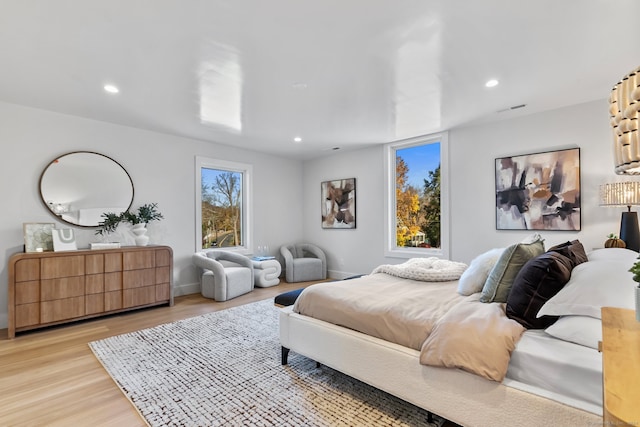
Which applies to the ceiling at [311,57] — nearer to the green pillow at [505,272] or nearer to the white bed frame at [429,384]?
the green pillow at [505,272]

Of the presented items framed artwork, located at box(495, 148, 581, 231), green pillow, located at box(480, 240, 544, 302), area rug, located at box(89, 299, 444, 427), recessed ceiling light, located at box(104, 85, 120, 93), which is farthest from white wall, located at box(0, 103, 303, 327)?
green pillow, located at box(480, 240, 544, 302)

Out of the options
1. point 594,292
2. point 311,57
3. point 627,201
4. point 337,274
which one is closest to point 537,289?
point 594,292

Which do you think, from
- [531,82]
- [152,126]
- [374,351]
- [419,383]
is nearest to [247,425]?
[374,351]

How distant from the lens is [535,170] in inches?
154

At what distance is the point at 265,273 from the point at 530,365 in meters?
4.48

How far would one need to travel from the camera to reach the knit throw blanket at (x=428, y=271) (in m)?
2.85

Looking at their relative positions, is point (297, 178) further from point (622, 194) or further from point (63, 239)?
point (622, 194)

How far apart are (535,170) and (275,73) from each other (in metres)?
3.42

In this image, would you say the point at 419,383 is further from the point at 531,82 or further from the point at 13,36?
the point at 13,36

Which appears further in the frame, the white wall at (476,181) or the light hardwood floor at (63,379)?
the white wall at (476,181)

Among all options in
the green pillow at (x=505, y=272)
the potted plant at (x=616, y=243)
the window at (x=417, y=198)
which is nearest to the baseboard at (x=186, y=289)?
the window at (x=417, y=198)

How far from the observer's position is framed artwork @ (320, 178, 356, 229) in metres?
6.08

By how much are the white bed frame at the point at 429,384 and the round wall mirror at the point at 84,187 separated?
3432 mm

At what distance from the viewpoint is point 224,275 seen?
455cm
